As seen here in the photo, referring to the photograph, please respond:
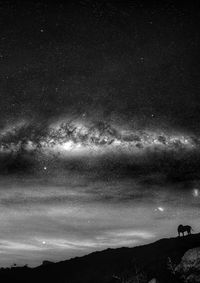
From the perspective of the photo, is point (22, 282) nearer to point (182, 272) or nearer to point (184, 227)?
point (184, 227)

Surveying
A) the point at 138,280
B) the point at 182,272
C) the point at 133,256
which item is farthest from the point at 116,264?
the point at 182,272

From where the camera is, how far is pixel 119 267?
48.1m

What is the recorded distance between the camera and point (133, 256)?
51.3 meters

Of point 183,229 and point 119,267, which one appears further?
point 183,229

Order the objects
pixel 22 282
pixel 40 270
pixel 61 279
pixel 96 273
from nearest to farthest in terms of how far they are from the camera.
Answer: pixel 96 273 < pixel 61 279 < pixel 22 282 < pixel 40 270

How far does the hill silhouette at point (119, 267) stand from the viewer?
39875mm

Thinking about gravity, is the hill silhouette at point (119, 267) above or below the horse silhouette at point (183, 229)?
below

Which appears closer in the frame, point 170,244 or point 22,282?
point 170,244

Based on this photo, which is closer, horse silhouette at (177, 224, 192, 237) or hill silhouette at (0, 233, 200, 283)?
hill silhouette at (0, 233, 200, 283)

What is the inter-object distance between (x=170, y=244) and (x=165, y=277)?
15182 mm

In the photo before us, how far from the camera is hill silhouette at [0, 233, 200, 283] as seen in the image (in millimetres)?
39875

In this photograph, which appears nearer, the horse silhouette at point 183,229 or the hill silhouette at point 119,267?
the hill silhouette at point 119,267

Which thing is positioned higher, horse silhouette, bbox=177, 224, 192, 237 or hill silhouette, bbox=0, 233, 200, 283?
horse silhouette, bbox=177, 224, 192, 237

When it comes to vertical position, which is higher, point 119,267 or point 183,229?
point 183,229
